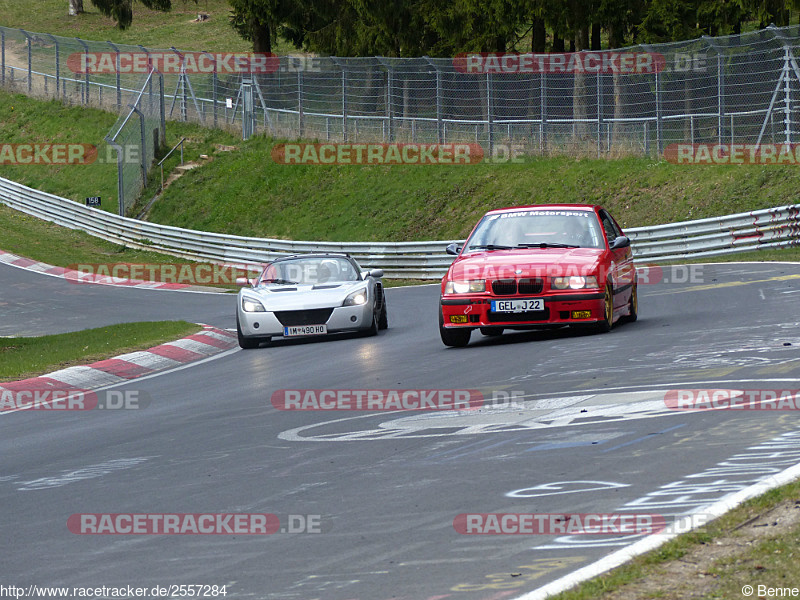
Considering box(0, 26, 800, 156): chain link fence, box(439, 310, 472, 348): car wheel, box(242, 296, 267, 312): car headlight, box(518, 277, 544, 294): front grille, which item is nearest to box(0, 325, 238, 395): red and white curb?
box(242, 296, 267, 312): car headlight

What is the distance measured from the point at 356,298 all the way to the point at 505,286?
144 inches

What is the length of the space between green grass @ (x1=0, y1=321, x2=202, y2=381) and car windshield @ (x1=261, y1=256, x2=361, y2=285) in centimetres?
145

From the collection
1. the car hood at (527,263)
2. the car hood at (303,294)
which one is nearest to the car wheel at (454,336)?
the car hood at (527,263)

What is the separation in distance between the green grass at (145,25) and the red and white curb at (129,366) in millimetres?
57647

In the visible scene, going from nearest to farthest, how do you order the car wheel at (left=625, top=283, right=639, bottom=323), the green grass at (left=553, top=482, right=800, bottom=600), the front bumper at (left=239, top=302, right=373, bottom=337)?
the green grass at (left=553, top=482, right=800, bottom=600)
the car wheel at (left=625, top=283, right=639, bottom=323)
the front bumper at (left=239, top=302, right=373, bottom=337)

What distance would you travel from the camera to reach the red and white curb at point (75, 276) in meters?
28.1

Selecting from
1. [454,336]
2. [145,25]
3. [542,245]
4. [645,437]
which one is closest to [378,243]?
[542,245]

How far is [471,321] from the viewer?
1249cm

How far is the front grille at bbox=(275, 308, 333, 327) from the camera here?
15.3 meters

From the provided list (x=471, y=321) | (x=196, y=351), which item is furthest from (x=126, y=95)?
(x=471, y=321)

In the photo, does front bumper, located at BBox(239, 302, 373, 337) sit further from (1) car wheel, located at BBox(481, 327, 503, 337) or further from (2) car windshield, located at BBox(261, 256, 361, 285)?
(1) car wheel, located at BBox(481, 327, 503, 337)

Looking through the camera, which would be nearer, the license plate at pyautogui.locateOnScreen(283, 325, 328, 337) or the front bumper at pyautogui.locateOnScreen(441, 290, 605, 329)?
the front bumper at pyautogui.locateOnScreen(441, 290, 605, 329)

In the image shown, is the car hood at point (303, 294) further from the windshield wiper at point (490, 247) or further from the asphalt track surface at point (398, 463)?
the windshield wiper at point (490, 247)

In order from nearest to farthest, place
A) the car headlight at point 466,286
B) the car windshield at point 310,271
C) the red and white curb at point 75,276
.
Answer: the car headlight at point 466,286
the car windshield at point 310,271
the red and white curb at point 75,276
